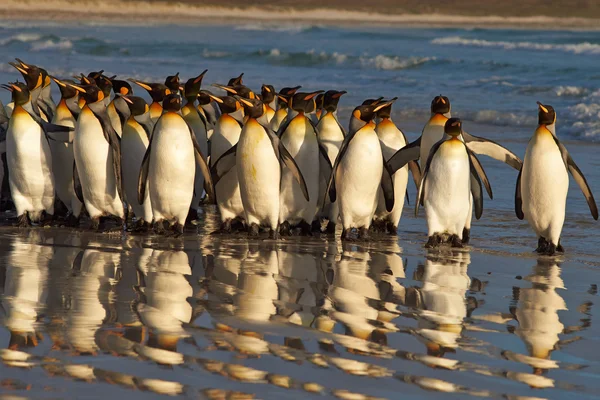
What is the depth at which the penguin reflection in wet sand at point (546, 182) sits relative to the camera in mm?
6824

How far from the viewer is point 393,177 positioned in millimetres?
7562

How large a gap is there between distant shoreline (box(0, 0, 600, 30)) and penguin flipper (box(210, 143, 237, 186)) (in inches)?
1774

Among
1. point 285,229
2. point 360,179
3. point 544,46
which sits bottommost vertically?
point 285,229

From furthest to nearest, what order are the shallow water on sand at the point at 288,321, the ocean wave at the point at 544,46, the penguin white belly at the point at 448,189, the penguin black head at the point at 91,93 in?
the ocean wave at the point at 544,46, the penguin black head at the point at 91,93, the penguin white belly at the point at 448,189, the shallow water on sand at the point at 288,321

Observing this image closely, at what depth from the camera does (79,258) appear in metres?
6.07

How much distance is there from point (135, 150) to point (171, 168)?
449mm

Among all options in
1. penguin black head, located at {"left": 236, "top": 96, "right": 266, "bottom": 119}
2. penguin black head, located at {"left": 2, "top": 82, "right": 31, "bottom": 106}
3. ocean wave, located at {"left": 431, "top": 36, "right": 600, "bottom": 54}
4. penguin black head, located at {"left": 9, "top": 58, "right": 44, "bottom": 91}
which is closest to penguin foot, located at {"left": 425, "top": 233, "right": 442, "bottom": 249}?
penguin black head, located at {"left": 236, "top": 96, "right": 266, "bottom": 119}

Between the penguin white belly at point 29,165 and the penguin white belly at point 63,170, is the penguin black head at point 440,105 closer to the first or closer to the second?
the penguin white belly at point 63,170

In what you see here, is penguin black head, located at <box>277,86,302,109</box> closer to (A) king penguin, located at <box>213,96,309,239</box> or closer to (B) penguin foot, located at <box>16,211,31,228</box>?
(A) king penguin, located at <box>213,96,309,239</box>

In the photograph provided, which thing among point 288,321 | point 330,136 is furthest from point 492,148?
point 288,321

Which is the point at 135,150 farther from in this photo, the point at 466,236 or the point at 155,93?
the point at 466,236

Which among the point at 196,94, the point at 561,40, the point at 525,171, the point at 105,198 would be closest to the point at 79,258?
the point at 105,198

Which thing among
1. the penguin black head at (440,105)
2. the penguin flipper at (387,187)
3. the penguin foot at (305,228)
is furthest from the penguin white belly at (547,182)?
the penguin foot at (305,228)

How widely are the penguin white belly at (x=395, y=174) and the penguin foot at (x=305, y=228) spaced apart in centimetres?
51
